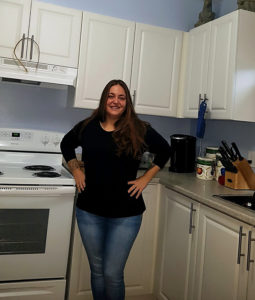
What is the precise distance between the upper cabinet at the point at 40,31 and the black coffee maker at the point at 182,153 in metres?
0.96

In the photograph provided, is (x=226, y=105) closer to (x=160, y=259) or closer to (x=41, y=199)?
(x=160, y=259)

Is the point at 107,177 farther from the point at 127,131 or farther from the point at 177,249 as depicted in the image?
the point at 177,249

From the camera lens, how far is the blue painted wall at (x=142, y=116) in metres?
2.35

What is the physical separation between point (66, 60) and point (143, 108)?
26.0 inches

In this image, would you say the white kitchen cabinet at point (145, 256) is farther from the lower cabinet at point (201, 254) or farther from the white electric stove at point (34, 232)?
the white electric stove at point (34, 232)

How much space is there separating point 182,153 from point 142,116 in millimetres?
522

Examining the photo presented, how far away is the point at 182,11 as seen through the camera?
277cm

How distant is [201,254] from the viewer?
166 centimetres

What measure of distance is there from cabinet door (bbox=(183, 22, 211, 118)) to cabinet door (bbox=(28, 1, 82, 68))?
2.84 feet

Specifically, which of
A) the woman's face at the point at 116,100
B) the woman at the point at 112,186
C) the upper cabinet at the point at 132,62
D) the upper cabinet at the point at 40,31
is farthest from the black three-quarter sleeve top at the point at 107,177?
the upper cabinet at the point at 40,31

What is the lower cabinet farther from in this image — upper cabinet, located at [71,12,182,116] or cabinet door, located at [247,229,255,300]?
upper cabinet, located at [71,12,182,116]

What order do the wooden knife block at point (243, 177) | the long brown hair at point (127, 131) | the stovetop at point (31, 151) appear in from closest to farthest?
the long brown hair at point (127, 131)
the wooden knife block at point (243, 177)
the stovetop at point (31, 151)

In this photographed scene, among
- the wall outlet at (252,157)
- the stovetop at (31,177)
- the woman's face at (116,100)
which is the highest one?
the woman's face at (116,100)

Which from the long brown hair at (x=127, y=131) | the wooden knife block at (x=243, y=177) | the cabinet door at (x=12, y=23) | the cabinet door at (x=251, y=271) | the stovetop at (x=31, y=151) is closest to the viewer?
the cabinet door at (x=251, y=271)
